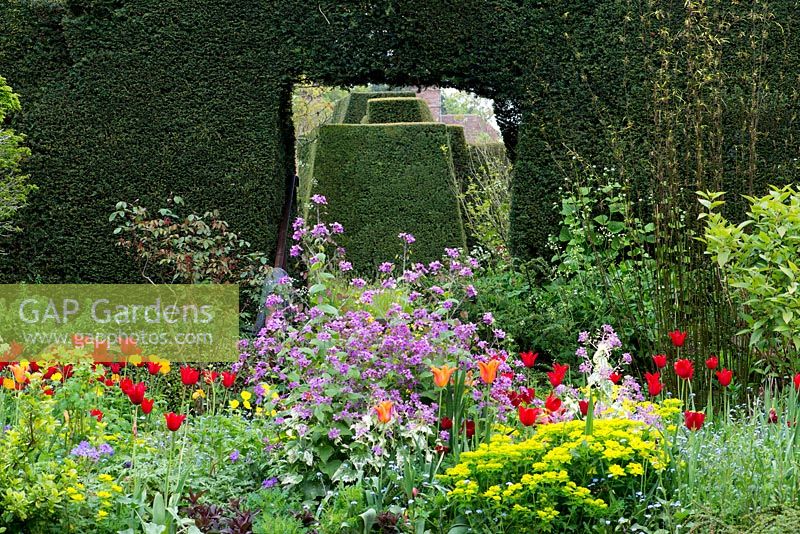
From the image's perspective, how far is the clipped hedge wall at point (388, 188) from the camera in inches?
438

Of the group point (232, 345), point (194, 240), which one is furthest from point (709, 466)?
point (194, 240)

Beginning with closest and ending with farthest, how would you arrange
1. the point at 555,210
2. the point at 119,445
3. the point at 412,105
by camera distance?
the point at 119,445, the point at 555,210, the point at 412,105

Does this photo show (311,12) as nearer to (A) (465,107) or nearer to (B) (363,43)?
(B) (363,43)

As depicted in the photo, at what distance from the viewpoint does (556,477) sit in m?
2.83

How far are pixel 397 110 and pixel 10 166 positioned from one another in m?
7.00

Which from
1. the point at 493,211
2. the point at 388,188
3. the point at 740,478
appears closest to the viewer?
the point at 740,478

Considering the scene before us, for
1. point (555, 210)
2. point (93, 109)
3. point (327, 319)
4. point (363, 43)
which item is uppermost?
point (363, 43)

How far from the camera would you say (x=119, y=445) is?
3578mm

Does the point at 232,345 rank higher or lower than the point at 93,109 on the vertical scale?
lower

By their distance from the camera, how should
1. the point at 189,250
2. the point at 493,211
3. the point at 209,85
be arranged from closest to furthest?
the point at 189,250 → the point at 209,85 → the point at 493,211

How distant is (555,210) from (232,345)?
276 centimetres

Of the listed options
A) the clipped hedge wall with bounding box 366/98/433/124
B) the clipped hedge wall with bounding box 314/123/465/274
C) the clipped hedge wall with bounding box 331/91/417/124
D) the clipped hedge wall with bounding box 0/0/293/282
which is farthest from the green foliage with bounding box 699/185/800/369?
the clipped hedge wall with bounding box 331/91/417/124

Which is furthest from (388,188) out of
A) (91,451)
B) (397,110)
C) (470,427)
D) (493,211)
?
(91,451)

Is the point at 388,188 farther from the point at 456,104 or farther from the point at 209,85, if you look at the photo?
the point at 456,104
